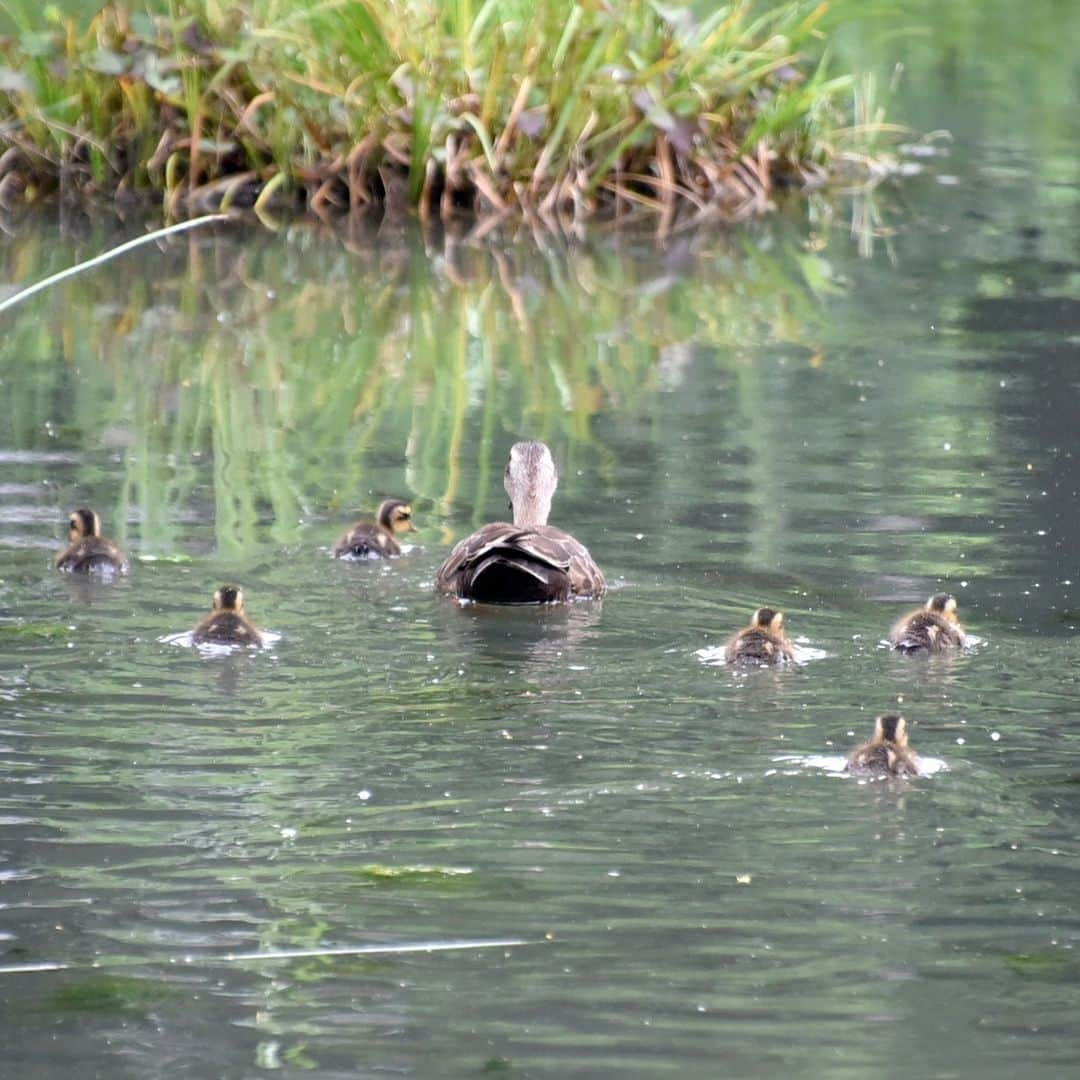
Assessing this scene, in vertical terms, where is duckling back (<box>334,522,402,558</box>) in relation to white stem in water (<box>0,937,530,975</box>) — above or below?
above

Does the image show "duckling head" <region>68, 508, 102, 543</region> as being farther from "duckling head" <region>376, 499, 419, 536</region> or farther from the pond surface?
"duckling head" <region>376, 499, 419, 536</region>

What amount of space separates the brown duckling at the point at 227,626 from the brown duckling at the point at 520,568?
3.77ft

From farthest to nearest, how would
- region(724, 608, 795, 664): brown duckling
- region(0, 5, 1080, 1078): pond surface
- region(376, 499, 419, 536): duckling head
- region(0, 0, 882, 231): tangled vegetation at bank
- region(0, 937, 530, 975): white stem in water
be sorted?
1. region(0, 0, 882, 231): tangled vegetation at bank
2. region(376, 499, 419, 536): duckling head
3. region(724, 608, 795, 664): brown duckling
4. region(0, 937, 530, 975): white stem in water
5. region(0, 5, 1080, 1078): pond surface

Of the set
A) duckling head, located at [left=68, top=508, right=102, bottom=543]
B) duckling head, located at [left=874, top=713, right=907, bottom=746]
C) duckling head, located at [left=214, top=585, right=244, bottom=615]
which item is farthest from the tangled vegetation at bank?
duckling head, located at [left=874, top=713, right=907, bottom=746]

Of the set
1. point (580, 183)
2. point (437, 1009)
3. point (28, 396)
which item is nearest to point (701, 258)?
point (580, 183)

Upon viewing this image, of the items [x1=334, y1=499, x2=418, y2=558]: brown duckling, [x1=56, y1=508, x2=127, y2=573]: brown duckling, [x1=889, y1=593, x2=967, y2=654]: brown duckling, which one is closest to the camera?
[x1=889, y1=593, x2=967, y2=654]: brown duckling

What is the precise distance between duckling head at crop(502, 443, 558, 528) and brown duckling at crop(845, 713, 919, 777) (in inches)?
127

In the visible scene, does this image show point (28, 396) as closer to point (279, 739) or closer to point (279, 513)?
point (279, 513)

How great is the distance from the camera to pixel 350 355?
14.1 meters

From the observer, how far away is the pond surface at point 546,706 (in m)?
5.24

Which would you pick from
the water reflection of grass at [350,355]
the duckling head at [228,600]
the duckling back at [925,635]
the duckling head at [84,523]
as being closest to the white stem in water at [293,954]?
the duckling head at [228,600]

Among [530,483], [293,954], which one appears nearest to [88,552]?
[530,483]

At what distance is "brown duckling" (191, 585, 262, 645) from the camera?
8.00 metres

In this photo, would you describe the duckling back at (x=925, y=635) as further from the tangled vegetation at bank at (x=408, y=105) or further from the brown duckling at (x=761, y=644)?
the tangled vegetation at bank at (x=408, y=105)
